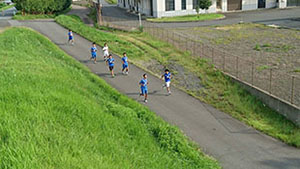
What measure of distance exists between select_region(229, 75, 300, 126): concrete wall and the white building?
34.7m

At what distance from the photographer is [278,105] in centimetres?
1712

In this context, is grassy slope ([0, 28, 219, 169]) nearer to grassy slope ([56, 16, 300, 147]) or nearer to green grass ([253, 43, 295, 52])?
grassy slope ([56, 16, 300, 147])

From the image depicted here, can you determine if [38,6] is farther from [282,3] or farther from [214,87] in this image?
[282,3]

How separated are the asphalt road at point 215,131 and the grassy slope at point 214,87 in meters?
0.75

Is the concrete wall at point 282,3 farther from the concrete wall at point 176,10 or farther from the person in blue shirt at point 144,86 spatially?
the person in blue shirt at point 144,86

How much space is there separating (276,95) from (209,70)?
242 inches

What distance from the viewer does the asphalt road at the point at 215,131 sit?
1283 cm

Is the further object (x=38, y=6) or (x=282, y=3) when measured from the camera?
(x=282, y=3)

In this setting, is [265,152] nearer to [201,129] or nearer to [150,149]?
[201,129]

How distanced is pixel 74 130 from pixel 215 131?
6823 mm

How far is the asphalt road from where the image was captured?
12828 millimetres

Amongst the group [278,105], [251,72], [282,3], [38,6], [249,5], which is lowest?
[278,105]

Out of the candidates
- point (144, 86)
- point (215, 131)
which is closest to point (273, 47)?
point (144, 86)

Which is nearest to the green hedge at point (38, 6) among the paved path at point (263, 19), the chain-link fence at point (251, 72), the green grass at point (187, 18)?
the paved path at point (263, 19)
